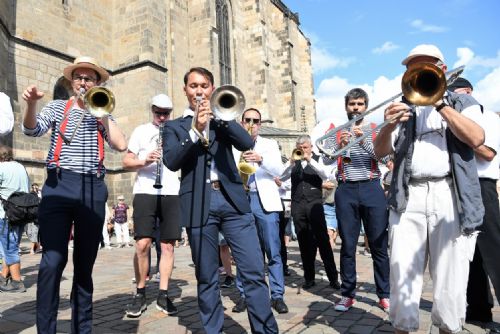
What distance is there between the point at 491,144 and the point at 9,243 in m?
6.39

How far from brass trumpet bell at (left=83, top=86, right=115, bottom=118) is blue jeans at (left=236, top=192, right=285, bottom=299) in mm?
2169

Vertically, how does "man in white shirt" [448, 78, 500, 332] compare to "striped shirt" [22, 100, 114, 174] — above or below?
below

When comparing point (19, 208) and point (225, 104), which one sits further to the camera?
point (19, 208)

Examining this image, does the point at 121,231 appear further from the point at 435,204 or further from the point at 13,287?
the point at 435,204

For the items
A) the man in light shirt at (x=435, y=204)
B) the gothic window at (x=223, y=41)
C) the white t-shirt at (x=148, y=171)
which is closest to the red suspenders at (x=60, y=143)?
the white t-shirt at (x=148, y=171)

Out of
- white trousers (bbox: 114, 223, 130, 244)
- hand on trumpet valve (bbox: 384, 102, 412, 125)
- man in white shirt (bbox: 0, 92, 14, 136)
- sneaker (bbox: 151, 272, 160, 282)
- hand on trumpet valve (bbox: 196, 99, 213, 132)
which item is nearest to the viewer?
hand on trumpet valve (bbox: 384, 102, 412, 125)

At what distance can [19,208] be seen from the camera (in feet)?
19.6

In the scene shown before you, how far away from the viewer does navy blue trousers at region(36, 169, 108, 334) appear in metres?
2.92

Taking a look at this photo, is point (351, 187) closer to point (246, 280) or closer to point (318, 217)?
point (318, 217)

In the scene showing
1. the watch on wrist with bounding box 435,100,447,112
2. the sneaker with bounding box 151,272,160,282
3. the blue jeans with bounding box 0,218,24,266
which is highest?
the watch on wrist with bounding box 435,100,447,112

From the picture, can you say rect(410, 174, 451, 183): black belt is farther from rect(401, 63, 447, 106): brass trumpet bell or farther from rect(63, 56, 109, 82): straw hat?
rect(63, 56, 109, 82): straw hat

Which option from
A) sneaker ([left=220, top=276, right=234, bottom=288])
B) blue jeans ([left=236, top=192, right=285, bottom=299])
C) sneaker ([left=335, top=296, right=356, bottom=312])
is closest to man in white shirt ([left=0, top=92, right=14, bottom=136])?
blue jeans ([left=236, top=192, right=285, bottom=299])

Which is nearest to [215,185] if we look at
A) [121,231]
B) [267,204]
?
[267,204]

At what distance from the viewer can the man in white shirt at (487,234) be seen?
3.29m
